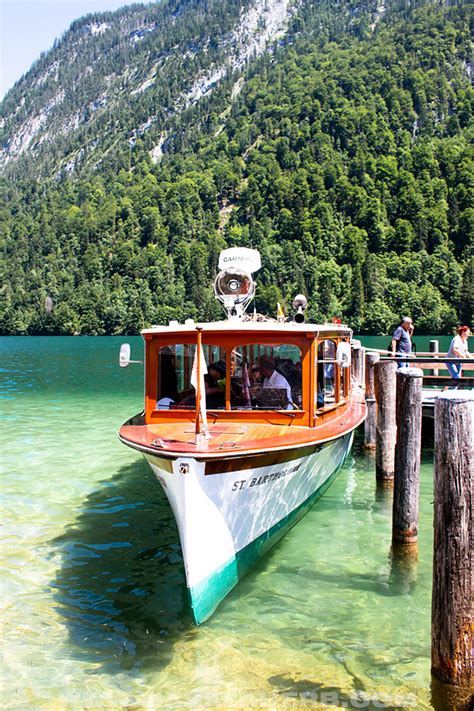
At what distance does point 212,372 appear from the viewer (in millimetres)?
9984

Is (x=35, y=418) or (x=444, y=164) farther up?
(x=444, y=164)

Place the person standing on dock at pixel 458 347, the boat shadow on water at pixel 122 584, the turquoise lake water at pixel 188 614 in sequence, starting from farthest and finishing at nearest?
1. the person standing on dock at pixel 458 347
2. the boat shadow on water at pixel 122 584
3. the turquoise lake water at pixel 188 614

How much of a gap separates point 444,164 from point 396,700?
169 m

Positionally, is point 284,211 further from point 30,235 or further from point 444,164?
point 30,235

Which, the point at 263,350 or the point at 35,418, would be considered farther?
the point at 35,418

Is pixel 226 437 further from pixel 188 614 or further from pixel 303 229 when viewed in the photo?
pixel 303 229

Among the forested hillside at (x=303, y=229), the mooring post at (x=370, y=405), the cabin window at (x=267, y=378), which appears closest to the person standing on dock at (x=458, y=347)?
the mooring post at (x=370, y=405)

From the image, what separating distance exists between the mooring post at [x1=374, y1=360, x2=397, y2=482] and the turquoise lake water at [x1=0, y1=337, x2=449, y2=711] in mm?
546

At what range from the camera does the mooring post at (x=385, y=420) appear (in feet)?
44.0

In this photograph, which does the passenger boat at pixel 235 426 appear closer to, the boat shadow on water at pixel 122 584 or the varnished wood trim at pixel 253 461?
the varnished wood trim at pixel 253 461

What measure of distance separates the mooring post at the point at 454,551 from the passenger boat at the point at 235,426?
2.42 meters

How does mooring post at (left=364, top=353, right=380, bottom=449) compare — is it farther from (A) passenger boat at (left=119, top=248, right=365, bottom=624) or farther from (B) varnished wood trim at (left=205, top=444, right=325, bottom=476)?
(B) varnished wood trim at (left=205, top=444, right=325, bottom=476)

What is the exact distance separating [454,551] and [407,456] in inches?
147

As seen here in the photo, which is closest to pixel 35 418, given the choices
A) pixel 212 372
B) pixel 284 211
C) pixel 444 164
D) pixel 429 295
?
pixel 212 372
